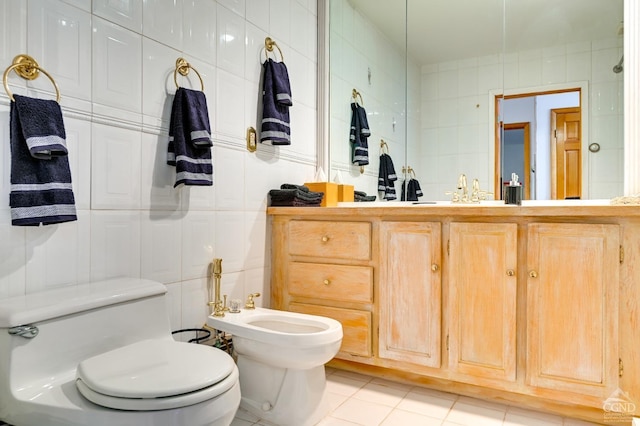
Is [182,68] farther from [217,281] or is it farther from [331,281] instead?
[331,281]

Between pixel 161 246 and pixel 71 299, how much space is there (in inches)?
20.4

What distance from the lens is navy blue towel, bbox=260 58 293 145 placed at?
2.25 meters

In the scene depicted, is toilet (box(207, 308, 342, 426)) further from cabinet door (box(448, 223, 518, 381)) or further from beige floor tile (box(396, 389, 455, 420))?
cabinet door (box(448, 223, 518, 381))

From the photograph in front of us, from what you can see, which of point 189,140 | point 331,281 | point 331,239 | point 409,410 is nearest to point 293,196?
point 331,239

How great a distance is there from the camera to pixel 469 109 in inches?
91.9

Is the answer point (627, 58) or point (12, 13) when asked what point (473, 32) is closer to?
point (627, 58)

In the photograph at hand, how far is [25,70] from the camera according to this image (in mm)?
1316

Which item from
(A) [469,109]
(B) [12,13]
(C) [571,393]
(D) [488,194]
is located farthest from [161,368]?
(A) [469,109]

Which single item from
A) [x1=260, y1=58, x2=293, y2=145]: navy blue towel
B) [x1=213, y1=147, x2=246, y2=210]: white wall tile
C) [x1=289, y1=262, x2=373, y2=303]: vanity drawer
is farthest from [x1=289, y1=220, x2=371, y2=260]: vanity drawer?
[x1=260, y1=58, x2=293, y2=145]: navy blue towel

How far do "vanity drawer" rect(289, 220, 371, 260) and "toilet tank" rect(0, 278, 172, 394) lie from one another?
90cm

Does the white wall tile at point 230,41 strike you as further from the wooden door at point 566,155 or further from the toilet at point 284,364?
the wooden door at point 566,155

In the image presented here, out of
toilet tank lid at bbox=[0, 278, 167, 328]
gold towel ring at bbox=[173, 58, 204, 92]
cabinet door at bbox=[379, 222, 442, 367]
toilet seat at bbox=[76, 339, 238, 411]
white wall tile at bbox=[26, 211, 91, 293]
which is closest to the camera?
toilet seat at bbox=[76, 339, 238, 411]

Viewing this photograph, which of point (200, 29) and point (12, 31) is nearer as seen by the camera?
point (12, 31)

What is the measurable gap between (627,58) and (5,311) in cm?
259
